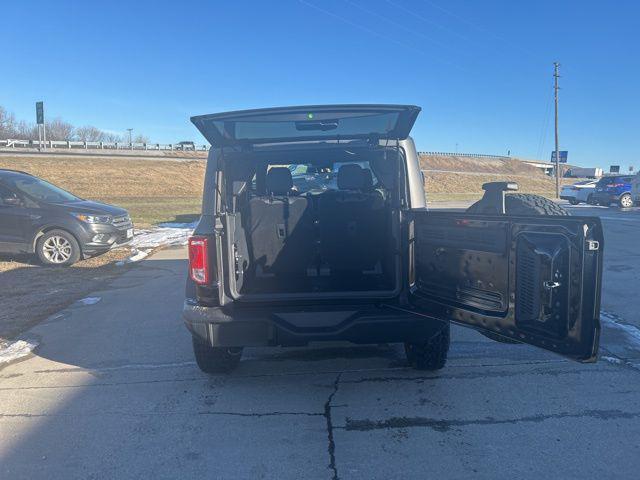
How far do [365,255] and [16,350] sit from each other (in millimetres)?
3573

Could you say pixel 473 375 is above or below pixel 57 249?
below

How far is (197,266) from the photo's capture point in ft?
12.7

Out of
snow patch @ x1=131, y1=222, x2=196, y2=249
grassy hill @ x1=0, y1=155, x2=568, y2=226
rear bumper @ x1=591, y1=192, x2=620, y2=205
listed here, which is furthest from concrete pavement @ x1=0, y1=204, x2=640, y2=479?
rear bumper @ x1=591, y1=192, x2=620, y2=205

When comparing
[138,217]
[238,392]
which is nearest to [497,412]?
[238,392]

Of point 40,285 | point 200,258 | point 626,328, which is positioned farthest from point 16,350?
point 626,328

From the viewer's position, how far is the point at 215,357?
4.37m

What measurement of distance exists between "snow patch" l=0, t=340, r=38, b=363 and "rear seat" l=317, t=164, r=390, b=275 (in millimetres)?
3135

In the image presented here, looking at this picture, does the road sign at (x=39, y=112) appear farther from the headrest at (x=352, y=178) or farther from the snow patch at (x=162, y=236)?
the headrest at (x=352, y=178)

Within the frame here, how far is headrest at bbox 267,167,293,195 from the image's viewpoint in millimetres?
4457

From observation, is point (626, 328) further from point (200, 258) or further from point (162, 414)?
point (162, 414)

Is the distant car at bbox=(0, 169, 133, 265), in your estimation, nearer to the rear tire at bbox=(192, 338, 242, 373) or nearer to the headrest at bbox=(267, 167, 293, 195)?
the rear tire at bbox=(192, 338, 242, 373)

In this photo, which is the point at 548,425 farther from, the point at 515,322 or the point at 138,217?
the point at 138,217

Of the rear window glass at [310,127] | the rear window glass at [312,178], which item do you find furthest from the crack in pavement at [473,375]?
the rear window glass at [312,178]

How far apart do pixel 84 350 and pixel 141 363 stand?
0.80 metres
